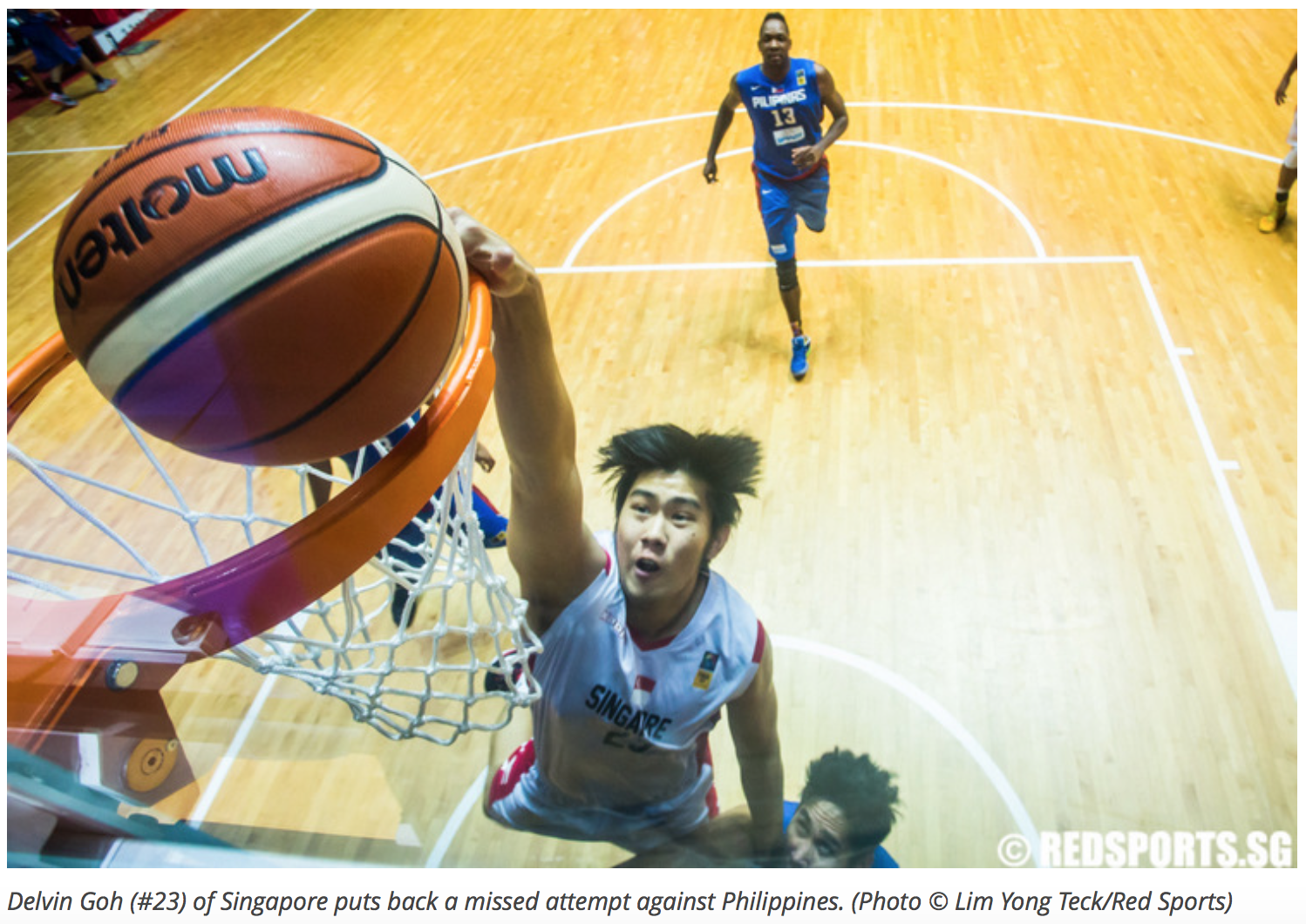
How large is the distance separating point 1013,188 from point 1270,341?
4.51 feet

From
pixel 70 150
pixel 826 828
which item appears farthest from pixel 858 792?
pixel 70 150

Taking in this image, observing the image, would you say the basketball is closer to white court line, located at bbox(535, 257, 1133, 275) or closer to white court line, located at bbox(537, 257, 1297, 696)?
white court line, located at bbox(537, 257, 1297, 696)

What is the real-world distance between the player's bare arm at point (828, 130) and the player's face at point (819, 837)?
217 centimetres

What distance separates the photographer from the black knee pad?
334cm

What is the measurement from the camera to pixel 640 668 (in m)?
1.85

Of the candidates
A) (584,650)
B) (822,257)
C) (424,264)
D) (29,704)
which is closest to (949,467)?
(822,257)

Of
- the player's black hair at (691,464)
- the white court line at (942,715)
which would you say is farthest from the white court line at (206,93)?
the white court line at (942,715)

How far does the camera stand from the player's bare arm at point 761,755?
6.59 ft

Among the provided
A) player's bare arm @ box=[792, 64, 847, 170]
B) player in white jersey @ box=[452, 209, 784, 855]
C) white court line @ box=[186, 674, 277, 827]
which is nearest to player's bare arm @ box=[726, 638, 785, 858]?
player in white jersey @ box=[452, 209, 784, 855]

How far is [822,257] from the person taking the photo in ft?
13.0

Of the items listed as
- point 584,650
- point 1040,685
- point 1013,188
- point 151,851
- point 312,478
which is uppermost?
point 151,851

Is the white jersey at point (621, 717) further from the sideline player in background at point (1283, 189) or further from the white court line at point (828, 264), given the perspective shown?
the sideline player in background at point (1283, 189)

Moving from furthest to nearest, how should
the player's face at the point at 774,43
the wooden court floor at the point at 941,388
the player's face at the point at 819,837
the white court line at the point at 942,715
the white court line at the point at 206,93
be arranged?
the white court line at the point at 206,93, the player's face at the point at 774,43, the wooden court floor at the point at 941,388, the white court line at the point at 942,715, the player's face at the point at 819,837
